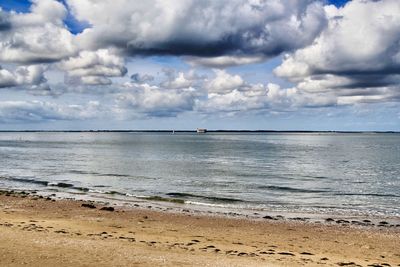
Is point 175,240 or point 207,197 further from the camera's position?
point 207,197

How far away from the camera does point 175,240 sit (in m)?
18.2

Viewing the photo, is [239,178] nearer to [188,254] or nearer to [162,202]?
[162,202]

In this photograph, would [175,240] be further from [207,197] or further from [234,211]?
[207,197]

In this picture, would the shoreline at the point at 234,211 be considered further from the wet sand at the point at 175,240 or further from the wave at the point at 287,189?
the wave at the point at 287,189

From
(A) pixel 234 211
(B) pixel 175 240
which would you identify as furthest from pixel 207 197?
(B) pixel 175 240

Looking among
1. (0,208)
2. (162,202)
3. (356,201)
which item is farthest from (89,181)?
(356,201)

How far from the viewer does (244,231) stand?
69.7 feet

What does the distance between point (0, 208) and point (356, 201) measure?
2494 centimetres

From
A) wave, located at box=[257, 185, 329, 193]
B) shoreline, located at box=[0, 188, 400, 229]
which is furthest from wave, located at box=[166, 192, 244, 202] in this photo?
wave, located at box=[257, 185, 329, 193]

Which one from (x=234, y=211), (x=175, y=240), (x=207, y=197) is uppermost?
(x=175, y=240)

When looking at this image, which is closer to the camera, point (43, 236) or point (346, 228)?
point (43, 236)

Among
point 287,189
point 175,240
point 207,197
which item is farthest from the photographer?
point 287,189

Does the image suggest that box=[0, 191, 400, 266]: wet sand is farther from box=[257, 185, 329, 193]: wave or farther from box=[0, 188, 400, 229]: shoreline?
box=[257, 185, 329, 193]: wave

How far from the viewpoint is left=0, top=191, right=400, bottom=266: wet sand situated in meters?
14.5
